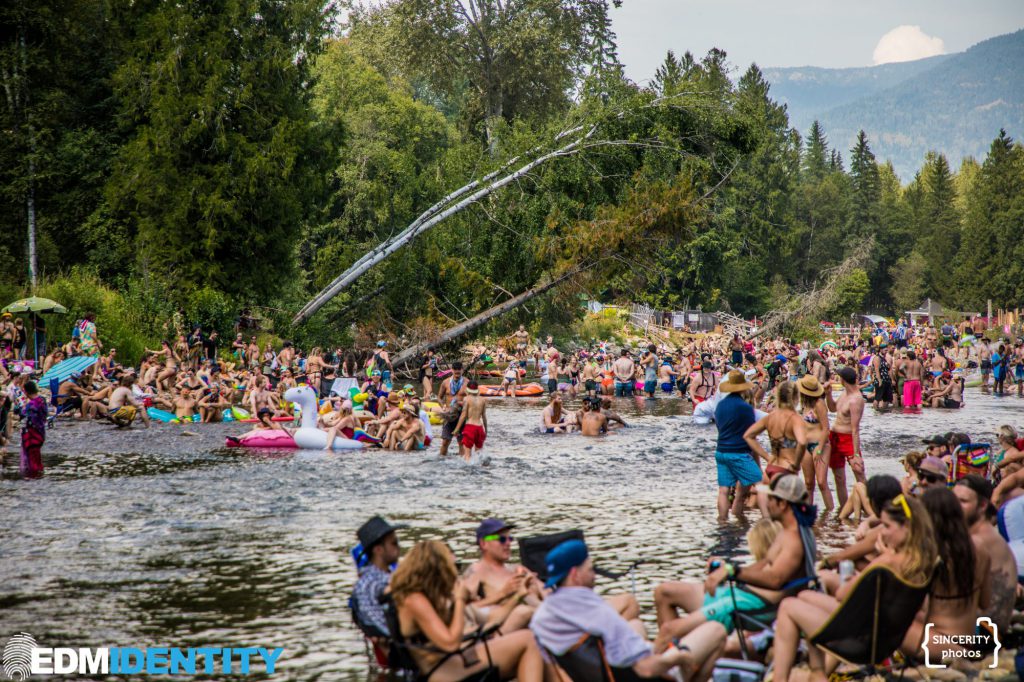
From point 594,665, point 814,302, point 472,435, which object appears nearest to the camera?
point 594,665

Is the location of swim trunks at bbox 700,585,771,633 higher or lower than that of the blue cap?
lower

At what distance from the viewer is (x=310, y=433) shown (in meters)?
18.6

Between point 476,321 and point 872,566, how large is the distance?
29220 mm

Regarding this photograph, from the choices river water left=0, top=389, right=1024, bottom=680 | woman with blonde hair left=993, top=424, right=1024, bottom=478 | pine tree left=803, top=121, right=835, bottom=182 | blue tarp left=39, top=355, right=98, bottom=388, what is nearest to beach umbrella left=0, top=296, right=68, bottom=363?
blue tarp left=39, top=355, right=98, bottom=388

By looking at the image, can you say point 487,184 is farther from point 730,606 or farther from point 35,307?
point 730,606

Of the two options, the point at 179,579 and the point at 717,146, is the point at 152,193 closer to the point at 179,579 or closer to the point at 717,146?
the point at 717,146

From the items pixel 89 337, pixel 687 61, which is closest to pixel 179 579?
pixel 89 337

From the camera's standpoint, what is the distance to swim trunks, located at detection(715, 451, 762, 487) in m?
10.9

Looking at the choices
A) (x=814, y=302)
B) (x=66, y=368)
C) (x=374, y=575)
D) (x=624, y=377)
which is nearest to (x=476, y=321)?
(x=624, y=377)

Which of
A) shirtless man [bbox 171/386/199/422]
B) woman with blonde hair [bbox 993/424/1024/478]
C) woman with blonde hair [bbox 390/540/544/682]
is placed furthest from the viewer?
shirtless man [bbox 171/386/199/422]

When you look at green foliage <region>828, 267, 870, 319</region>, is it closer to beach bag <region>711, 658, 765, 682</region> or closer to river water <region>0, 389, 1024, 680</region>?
river water <region>0, 389, 1024, 680</region>

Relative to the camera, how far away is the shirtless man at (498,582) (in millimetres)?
6094

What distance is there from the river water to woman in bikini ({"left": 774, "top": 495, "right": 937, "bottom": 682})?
2.28m

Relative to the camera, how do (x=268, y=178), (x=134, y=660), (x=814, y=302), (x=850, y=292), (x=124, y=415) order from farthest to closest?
(x=850, y=292) < (x=814, y=302) < (x=268, y=178) < (x=124, y=415) < (x=134, y=660)
